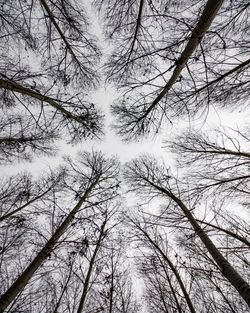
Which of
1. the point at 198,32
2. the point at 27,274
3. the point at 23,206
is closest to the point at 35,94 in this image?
the point at 198,32

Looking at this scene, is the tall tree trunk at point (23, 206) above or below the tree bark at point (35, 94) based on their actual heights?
above

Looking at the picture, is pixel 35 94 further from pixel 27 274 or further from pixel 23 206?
pixel 23 206

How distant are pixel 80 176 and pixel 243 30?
20.8ft

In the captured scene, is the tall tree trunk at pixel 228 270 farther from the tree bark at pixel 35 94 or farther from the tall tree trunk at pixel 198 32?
the tree bark at pixel 35 94

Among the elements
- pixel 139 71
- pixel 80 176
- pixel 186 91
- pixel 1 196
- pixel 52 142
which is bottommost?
pixel 186 91

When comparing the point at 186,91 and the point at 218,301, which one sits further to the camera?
the point at 218,301

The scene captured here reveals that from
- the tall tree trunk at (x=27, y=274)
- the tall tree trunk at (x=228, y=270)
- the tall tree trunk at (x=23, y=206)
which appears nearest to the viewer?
the tall tree trunk at (x=228, y=270)

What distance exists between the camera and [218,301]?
6.79 meters

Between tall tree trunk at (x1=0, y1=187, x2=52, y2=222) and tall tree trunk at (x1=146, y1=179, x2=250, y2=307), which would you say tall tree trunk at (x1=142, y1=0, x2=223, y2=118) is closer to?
tall tree trunk at (x1=146, y1=179, x2=250, y2=307)

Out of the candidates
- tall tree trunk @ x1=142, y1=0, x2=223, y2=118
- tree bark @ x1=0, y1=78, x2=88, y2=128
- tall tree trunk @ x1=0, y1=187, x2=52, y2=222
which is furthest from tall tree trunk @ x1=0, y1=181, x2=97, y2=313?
tall tree trunk @ x1=142, y1=0, x2=223, y2=118

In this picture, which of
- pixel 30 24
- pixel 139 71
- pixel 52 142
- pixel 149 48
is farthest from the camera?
pixel 52 142

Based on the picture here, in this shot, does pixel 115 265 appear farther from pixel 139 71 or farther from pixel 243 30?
pixel 243 30

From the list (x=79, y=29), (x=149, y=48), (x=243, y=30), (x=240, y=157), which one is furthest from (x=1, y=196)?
(x=243, y=30)

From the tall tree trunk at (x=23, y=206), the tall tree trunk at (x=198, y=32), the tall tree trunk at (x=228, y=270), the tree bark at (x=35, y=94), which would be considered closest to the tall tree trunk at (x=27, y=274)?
the tall tree trunk at (x=23, y=206)
